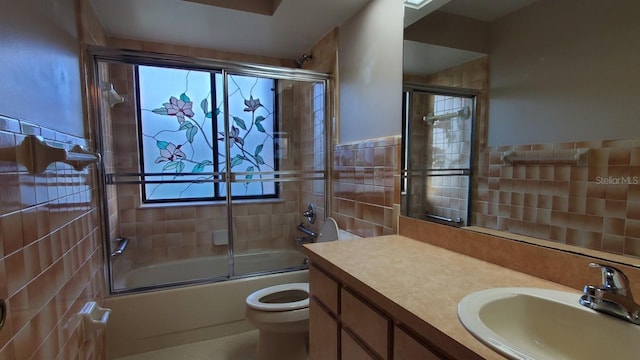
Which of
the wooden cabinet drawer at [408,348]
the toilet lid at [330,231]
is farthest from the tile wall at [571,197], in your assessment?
the toilet lid at [330,231]

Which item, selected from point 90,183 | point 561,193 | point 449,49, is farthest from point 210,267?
point 561,193

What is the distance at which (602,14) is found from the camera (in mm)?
880

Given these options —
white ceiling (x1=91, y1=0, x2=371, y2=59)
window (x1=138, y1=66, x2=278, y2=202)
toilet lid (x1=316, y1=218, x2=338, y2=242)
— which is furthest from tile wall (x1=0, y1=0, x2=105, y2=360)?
toilet lid (x1=316, y1=218, x2=338, y2=242)

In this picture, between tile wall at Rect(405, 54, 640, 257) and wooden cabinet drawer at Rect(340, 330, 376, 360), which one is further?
wooden cabinet drawer at Rect(340, 330, 376, 360)

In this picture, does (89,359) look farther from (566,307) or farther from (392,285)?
(566,307)

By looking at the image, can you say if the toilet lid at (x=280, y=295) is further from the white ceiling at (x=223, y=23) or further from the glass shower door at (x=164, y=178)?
the white ceiling at (x=223, y=23)

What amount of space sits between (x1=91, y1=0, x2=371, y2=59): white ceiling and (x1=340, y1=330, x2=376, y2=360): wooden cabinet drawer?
6.14 feet

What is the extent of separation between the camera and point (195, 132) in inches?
102

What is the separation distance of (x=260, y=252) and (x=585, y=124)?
2.57 metres

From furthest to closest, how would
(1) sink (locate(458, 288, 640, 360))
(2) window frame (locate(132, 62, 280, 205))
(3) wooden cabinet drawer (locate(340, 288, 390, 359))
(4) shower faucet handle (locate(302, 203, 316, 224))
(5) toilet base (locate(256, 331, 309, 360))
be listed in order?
(4) shower faucet handle (locate(302, 203, 316, 224)) < (2) window frame (locate(132, 62, 280, 205)) < (5) toilet base (locate(256, 331, 309, 360)) < (3) wooden cabinet drawer (locate(340, 288, 390, 359)) < (1) sink (locate(458, 288, 640, 360))

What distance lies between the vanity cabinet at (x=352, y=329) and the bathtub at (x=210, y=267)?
1.26 meters

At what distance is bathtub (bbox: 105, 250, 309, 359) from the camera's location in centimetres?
199

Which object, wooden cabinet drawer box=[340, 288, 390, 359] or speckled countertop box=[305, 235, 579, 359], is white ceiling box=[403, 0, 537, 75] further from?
wooden cabinet drawer box=[340, 288, 390, 359]

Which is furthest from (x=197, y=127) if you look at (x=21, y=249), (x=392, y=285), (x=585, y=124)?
(x=585, y=124)
